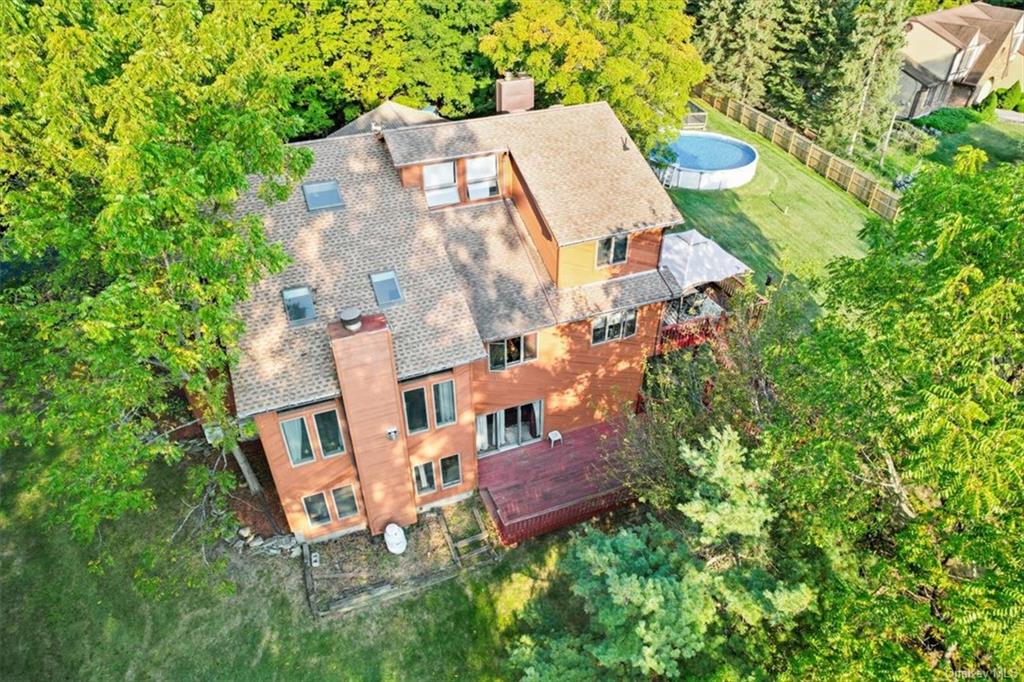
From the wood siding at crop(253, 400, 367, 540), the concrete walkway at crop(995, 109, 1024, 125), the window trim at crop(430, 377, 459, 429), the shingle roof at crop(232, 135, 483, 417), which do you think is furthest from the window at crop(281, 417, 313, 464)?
the concrete walkway at crop(995, 109, 1024, 125)

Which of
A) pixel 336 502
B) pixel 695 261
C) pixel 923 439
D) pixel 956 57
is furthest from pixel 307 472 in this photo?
pixel 956 57

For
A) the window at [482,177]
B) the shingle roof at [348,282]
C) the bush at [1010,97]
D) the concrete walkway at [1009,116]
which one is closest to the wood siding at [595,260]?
the shingle roof at [348,282]

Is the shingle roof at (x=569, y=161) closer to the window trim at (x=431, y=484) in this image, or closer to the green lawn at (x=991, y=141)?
the window trim at (x=431, y=484)

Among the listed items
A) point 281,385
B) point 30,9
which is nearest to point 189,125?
point 30,9

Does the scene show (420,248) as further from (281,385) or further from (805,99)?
(805,99)

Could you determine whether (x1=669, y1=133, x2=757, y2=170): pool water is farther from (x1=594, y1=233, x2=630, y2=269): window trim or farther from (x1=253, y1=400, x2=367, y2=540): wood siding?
(x1=253, y1=400, x2=367, y2=540): wood siding
